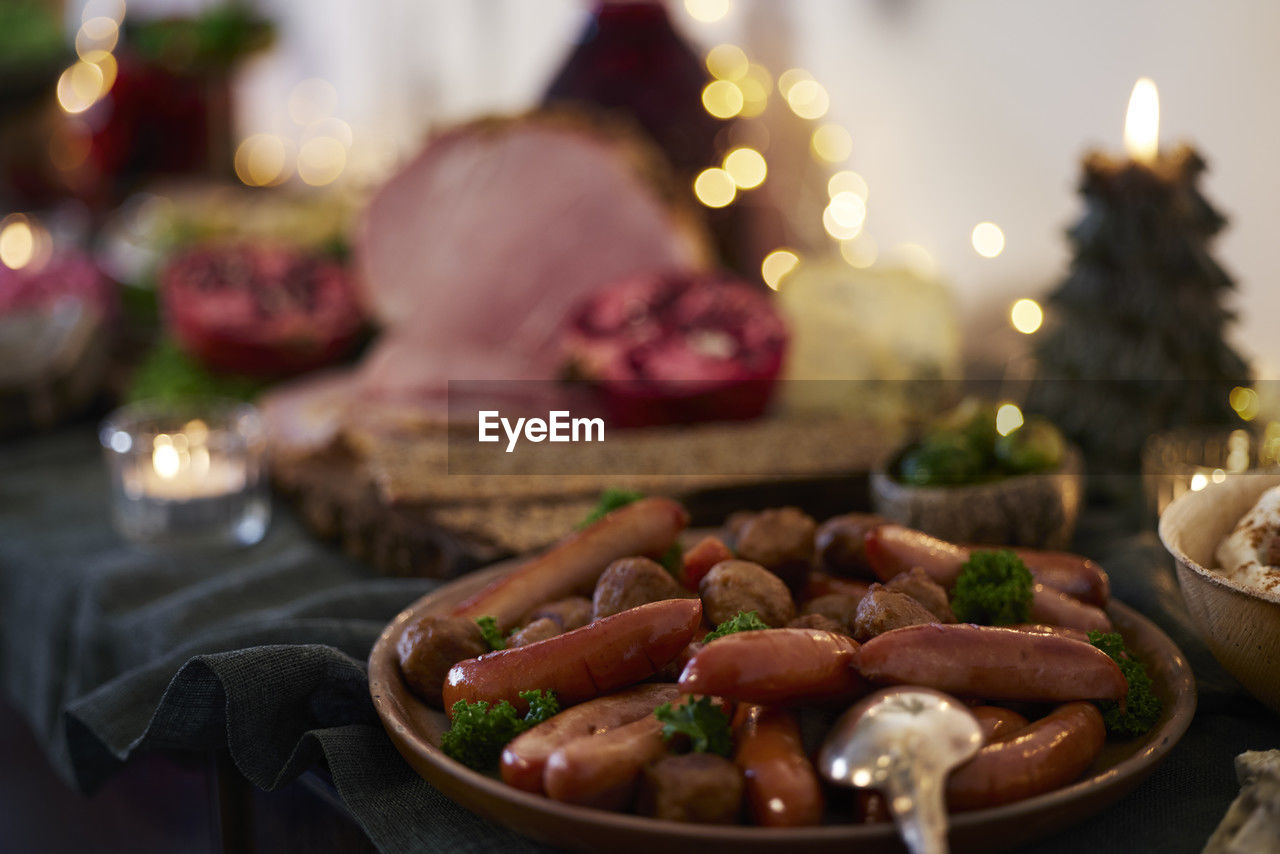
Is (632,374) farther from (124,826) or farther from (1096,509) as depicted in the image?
(124,826)

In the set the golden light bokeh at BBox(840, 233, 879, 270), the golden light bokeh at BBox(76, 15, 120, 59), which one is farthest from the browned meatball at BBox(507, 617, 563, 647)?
the golden light bokeh at BBox(76, 15, 120, 59)

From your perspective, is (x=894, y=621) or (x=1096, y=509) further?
(x=1096, y=509)

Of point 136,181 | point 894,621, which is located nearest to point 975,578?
Answer: point 894,621

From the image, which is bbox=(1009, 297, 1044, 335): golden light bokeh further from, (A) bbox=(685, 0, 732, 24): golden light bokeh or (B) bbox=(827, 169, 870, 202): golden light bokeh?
(A) bbox=(685, 0, 732, 24): golden light bokeh

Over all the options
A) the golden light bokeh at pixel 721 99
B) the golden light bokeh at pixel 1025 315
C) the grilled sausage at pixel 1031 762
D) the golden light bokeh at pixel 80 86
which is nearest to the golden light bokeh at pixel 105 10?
the golden light bokeh at pixel 80 86

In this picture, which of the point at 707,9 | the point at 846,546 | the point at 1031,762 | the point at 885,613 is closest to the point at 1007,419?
the point at 846,546

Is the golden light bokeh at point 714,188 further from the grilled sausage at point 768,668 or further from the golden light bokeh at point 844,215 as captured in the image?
the grilled sausage at point 768,668
